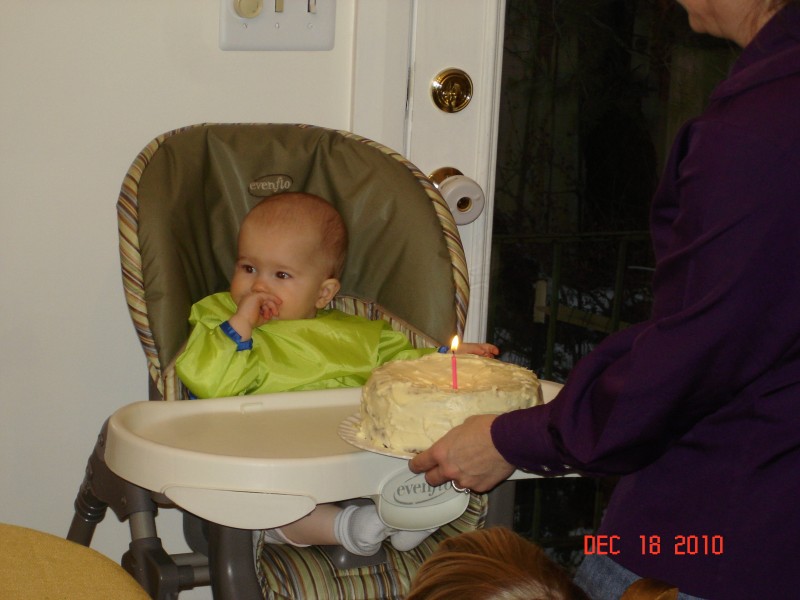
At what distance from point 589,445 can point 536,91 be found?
4.12 ft

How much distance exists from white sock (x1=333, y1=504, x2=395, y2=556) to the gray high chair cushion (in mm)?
→ 365

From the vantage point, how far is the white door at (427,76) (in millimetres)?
1927

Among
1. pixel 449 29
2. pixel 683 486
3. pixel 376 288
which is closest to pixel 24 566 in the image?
pixel 683 486

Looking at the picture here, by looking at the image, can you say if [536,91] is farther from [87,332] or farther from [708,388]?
[708,388]

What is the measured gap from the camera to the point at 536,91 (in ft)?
6.75

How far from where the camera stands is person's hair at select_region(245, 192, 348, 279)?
1.59 metres

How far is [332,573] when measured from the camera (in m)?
1.36

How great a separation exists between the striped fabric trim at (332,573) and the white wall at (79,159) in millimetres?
670

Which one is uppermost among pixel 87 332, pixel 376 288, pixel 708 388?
pixel 708 388

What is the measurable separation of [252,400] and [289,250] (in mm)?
309
